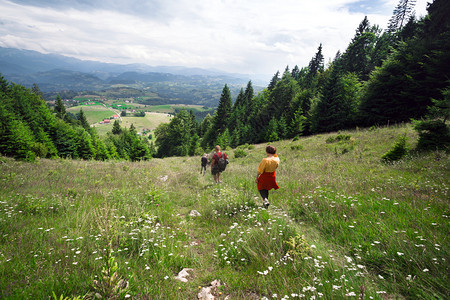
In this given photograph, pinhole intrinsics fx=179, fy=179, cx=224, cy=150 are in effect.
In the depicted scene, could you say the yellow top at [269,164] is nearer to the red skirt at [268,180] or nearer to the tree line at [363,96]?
the red skirt at [268,180]

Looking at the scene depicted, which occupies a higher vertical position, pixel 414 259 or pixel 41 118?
pixel 414 259

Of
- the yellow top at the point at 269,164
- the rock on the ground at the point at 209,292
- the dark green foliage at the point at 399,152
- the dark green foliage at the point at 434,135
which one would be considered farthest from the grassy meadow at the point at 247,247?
the dark green foliage at the point at 434,135

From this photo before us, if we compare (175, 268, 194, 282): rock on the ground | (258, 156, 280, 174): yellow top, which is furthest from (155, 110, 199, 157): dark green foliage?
(175, 268, 194, 282): rock on the ground

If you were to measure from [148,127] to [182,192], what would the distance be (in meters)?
166

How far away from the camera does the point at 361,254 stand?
3.07 metres

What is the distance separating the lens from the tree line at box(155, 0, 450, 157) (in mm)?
18906

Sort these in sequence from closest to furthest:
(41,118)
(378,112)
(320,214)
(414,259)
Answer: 1. (414,259)
2. (320,214)
3. (378,112)
4. (41,118)

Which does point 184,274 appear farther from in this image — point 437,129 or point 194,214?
point 437,129

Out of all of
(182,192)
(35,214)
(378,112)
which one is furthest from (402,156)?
(378,112)

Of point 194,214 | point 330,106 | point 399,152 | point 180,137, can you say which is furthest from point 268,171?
point 180,137

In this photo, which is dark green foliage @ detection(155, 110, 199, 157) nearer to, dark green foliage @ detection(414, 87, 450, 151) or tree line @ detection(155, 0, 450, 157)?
tree line @ detection(155, 0, 450, 157)

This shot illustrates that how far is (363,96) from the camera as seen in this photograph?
82.0ft

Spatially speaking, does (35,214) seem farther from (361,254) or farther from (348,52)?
(348,52)

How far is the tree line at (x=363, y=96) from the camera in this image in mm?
18906
